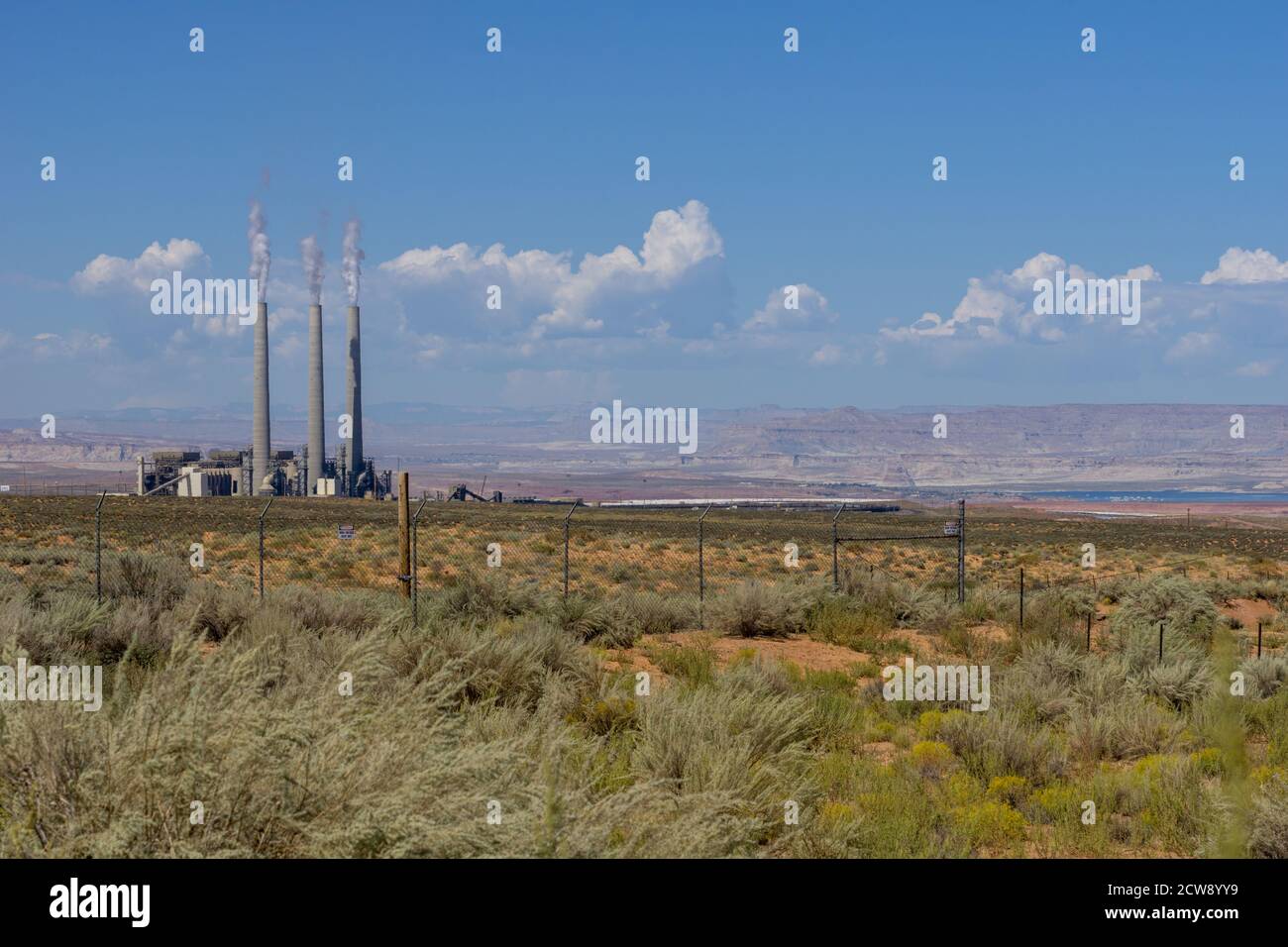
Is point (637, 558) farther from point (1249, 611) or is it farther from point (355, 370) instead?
point (355, 370)

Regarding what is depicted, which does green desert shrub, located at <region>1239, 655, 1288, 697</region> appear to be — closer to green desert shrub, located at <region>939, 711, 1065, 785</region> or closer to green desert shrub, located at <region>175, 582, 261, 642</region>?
green desert shrub, located at <region>939, 711, 1065, 785</region>

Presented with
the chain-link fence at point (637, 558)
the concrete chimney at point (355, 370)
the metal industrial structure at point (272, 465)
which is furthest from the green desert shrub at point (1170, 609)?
the concrete chimney at point (355, 370)

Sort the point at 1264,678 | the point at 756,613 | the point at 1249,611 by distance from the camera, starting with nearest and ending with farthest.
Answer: the point at 1264,678, the point at 756,613, the point at 1249,611

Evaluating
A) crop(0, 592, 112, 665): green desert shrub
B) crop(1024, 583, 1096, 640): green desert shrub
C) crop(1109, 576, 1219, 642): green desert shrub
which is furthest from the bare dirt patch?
crop(0, 592, 112, 665): green desert shrub

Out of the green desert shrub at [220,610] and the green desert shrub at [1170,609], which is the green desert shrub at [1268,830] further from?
the green desert shrub at [1170,609]

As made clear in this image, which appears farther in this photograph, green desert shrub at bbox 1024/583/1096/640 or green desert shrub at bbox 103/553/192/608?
green desert shrub at bbox 1024/583/1096/640

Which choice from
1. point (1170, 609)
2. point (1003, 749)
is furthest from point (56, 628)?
point (1170, 609)
